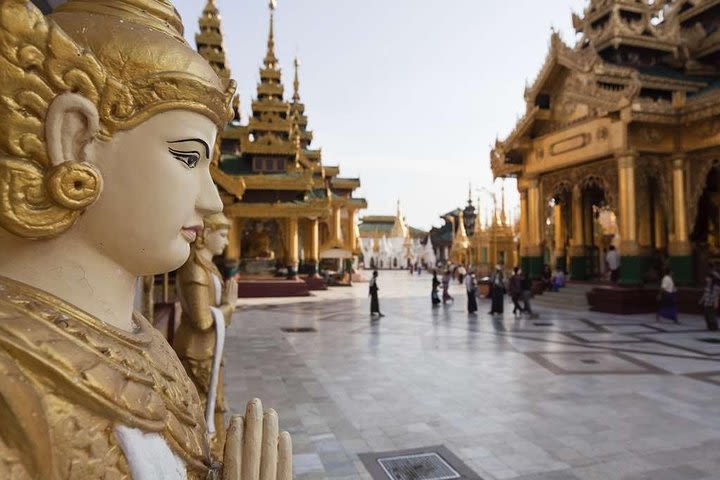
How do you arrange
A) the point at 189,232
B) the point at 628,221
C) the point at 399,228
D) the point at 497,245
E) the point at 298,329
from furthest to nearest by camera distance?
the point at 399,228 → the point at 497,245 → the point at 628,221 → the point at 298,329 → the point at 189,232

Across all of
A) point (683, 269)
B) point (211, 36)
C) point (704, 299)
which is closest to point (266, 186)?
point (211, 36)

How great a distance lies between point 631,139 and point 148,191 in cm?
1637

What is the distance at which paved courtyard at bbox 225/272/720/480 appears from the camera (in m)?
4.08

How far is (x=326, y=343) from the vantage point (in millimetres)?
9875

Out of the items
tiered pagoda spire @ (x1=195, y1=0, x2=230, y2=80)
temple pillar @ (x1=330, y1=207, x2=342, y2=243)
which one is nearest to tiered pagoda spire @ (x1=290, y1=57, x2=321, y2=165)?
temple pillar @ (x1=330, y1=207, x2=342, y2=243)

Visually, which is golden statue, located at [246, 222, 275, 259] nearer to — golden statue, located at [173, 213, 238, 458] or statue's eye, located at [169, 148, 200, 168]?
golden statue, located at [173, 213, 238, 458]

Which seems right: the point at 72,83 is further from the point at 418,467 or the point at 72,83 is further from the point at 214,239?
the point at 418,467

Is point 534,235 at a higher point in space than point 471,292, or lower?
higher

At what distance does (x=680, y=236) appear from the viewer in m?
14.6

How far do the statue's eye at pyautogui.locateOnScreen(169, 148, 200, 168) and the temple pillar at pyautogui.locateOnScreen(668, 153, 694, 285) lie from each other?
16831mm

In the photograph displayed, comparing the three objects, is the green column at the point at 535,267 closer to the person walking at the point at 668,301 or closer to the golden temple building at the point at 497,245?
the person walking at the point at 668,301

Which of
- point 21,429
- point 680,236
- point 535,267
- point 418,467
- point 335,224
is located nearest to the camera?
point 21,429

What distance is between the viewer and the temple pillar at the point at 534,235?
61.9 feet

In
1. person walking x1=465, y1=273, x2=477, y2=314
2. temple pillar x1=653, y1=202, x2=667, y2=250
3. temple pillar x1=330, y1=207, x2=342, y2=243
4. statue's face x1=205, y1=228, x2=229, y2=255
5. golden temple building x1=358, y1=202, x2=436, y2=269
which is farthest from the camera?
golden temple building x1=358, y1=202, x2=436, y2=269
